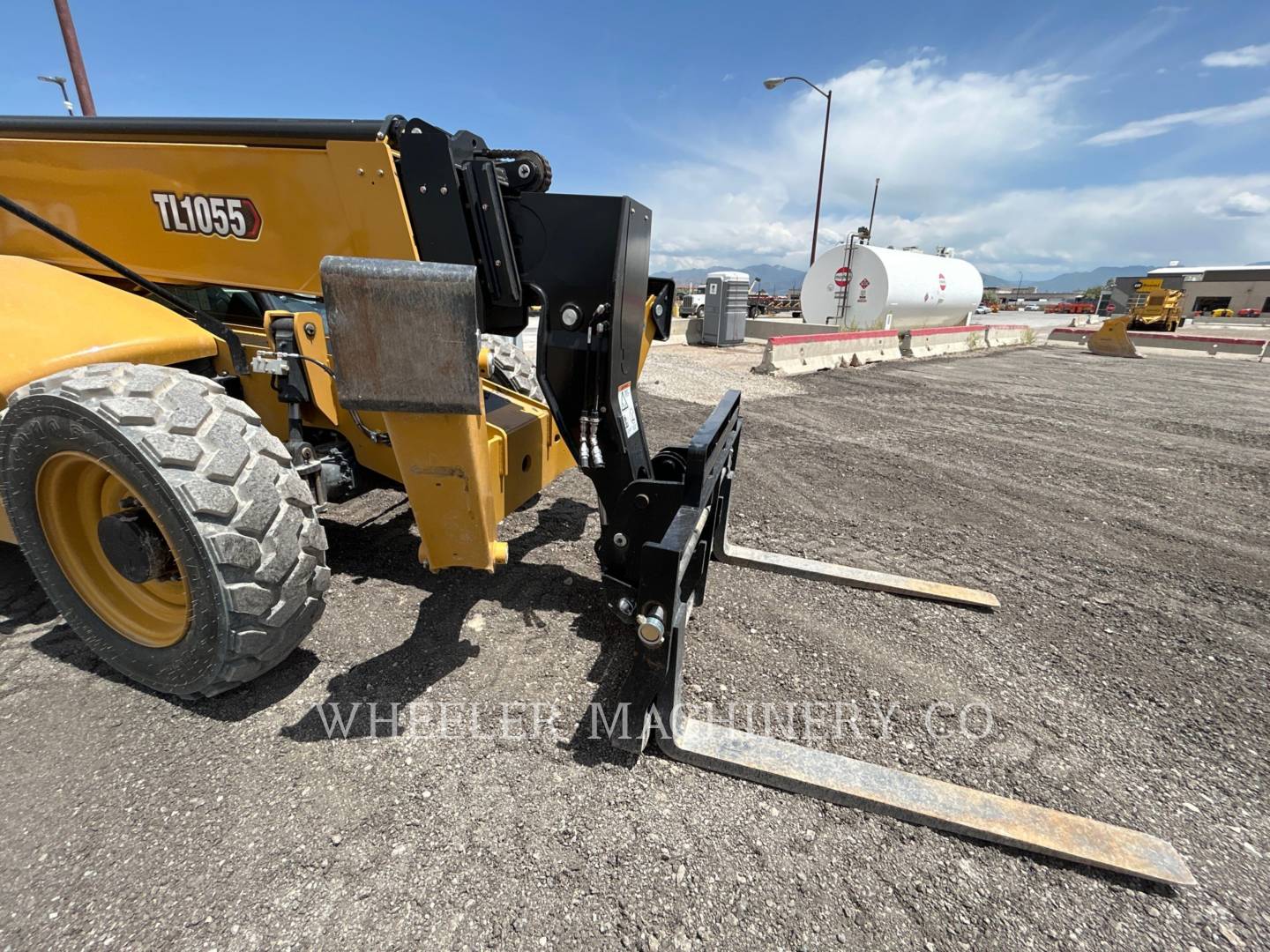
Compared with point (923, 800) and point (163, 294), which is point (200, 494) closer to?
point (163, 294)

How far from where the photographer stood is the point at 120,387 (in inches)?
83.0

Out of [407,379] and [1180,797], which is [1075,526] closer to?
[1180,797]

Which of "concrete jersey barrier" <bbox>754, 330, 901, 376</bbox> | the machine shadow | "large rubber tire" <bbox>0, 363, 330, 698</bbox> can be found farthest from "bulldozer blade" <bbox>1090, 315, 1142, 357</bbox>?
"large rubber tire" <bbox>0, 363, 330, 698</bbox>

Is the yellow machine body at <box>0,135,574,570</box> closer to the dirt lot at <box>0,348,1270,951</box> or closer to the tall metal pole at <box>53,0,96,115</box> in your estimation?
the dirt lot at <box>0,348,1270,951</box>

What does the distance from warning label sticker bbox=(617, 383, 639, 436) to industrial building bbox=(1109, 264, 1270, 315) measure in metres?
66.6

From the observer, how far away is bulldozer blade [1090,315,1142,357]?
18125 millimetres

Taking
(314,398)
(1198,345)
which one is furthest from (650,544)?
(1198,345)

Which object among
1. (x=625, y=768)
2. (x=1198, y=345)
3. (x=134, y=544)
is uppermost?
(x=1198, y=345)

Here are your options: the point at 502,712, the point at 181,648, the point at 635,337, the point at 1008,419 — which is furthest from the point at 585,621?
the point at 1008,419

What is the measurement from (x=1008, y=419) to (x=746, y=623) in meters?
7.38

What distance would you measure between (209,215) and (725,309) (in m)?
15.5

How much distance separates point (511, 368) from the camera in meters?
4.24

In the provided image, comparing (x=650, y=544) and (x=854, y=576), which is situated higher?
(x=650, y=544)

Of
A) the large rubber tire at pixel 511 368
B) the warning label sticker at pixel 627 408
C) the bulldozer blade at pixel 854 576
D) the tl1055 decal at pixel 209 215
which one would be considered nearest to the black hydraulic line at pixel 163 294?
the tl1055 decal at pixel 209 215
